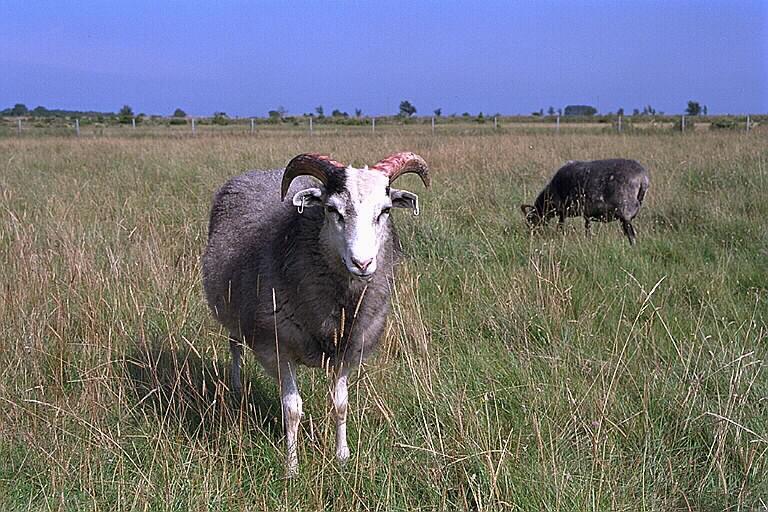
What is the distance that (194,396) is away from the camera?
3.90 m

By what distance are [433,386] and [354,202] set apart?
1197mm

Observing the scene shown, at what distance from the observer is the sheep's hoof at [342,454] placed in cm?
337

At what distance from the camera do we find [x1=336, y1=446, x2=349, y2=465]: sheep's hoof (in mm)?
3373

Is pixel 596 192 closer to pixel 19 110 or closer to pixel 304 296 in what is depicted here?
pixel 304 296

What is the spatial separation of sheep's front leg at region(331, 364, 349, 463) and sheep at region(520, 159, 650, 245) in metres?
6.03

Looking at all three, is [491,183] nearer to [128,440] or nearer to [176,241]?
[176,241]

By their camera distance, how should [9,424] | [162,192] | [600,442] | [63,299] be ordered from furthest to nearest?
[162,192] → [63,299] → [9,424] → [600,442]

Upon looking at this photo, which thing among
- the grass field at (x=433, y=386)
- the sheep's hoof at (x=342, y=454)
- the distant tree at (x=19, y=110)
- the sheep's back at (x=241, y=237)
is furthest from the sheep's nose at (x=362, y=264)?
the distant tree at (x=19, y=110)

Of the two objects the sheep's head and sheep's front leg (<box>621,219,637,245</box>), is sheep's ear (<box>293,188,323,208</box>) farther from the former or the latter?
sheep's front leg (<box>621,219,637,245</box>)

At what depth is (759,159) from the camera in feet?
39.6

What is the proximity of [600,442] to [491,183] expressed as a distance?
795cm

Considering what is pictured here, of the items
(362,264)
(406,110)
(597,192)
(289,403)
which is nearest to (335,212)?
(362,264)

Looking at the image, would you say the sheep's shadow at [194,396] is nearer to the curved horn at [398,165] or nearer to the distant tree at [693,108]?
the curved horn at [398,165]

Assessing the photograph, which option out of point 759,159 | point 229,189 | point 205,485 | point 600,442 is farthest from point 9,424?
point 759,159
